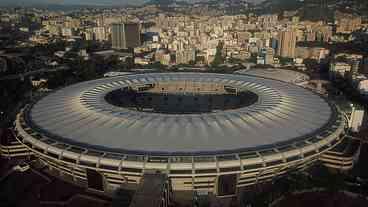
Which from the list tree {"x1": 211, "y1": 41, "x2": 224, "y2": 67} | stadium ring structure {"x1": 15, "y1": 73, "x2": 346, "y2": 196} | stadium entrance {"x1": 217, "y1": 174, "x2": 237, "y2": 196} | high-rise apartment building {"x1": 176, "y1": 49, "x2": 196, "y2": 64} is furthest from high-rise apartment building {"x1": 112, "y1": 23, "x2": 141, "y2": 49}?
stadium entrance {"x1": 217, "y1": 174, "x2": 237, "y2": 196}

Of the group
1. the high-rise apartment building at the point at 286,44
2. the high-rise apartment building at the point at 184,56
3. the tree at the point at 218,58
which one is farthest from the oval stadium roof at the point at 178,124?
the high-rise apartment building at the point at 286,44

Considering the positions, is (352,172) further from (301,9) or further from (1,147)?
(301,9)

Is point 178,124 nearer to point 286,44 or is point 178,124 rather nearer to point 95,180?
point 95,180

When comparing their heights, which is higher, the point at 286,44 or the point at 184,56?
the point at 286,44

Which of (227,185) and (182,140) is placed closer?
(227,185)

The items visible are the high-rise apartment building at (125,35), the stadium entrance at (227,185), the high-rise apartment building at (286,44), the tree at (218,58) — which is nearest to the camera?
the stadium entrance at (227,185)

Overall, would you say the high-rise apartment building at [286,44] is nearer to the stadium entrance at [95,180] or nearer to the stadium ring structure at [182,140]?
the stadium ring structure at [182,140]

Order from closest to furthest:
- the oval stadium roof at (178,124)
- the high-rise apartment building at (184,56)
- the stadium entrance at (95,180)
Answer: the oval stadium roof at (178,124) < the stadium entrance at (95,180) < the high-rise apartment building at (184,56)

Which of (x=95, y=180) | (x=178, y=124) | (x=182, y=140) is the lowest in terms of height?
(x=95, y=180)

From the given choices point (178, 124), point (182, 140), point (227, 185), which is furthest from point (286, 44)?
point (227, 185)
